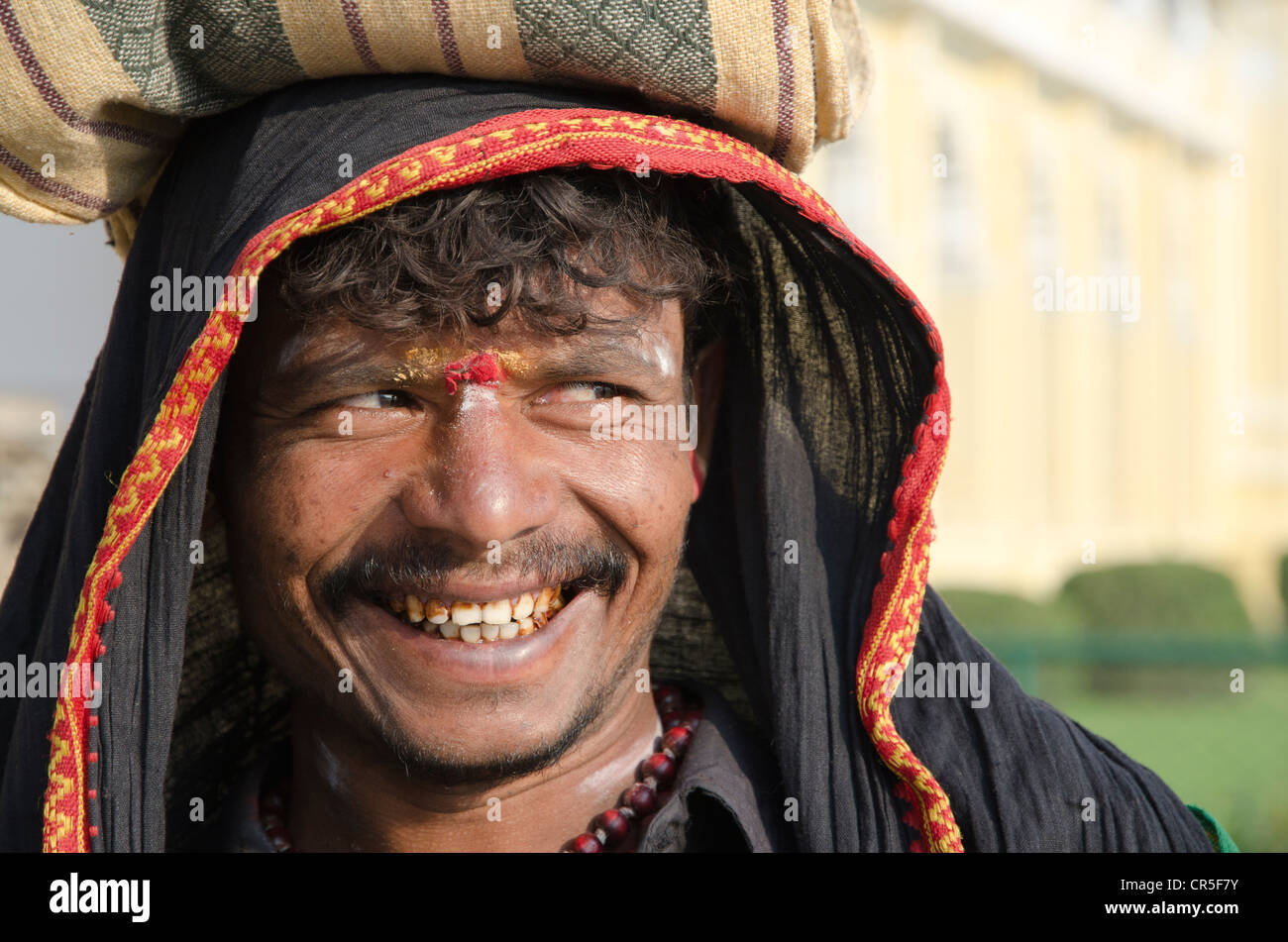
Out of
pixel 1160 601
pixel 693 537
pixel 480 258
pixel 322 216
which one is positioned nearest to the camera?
pixel 322 216

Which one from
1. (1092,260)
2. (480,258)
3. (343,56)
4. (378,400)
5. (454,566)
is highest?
(1092,260)

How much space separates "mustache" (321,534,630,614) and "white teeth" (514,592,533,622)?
4cm

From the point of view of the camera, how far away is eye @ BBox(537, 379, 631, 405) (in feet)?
7.20

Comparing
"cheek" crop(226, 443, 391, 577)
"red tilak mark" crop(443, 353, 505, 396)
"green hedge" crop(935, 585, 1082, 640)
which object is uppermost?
"red tilak mark" crop(443, 353, 505, 396)

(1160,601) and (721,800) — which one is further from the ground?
(1160,601)

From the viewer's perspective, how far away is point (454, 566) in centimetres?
211

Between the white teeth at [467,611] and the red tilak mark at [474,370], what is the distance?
340 mm

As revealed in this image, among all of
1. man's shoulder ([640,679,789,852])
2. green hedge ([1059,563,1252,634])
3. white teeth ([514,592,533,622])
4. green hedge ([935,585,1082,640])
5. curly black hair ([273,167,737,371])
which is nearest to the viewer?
curly black hair ([273,167,737,371])

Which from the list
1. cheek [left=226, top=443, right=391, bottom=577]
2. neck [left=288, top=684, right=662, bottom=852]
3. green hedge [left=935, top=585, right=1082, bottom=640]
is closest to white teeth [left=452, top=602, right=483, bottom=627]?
A: cheek [left=226, top=443, right=391, bottom=577]

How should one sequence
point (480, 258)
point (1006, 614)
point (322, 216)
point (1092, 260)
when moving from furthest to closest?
1. point (1092, 260)
2. point (1006, 614)
3. point (480, 258)
4. point (322, 216)

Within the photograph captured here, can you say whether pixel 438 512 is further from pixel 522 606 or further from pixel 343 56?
pixel 343 56

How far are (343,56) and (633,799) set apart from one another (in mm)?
1323

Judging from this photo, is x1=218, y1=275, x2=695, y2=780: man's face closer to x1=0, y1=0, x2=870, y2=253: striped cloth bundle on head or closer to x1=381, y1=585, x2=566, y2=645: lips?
x1=381, y1=585, x2=566, y2=645: lips

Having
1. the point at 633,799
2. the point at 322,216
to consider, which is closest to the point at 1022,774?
the point at 633,799
